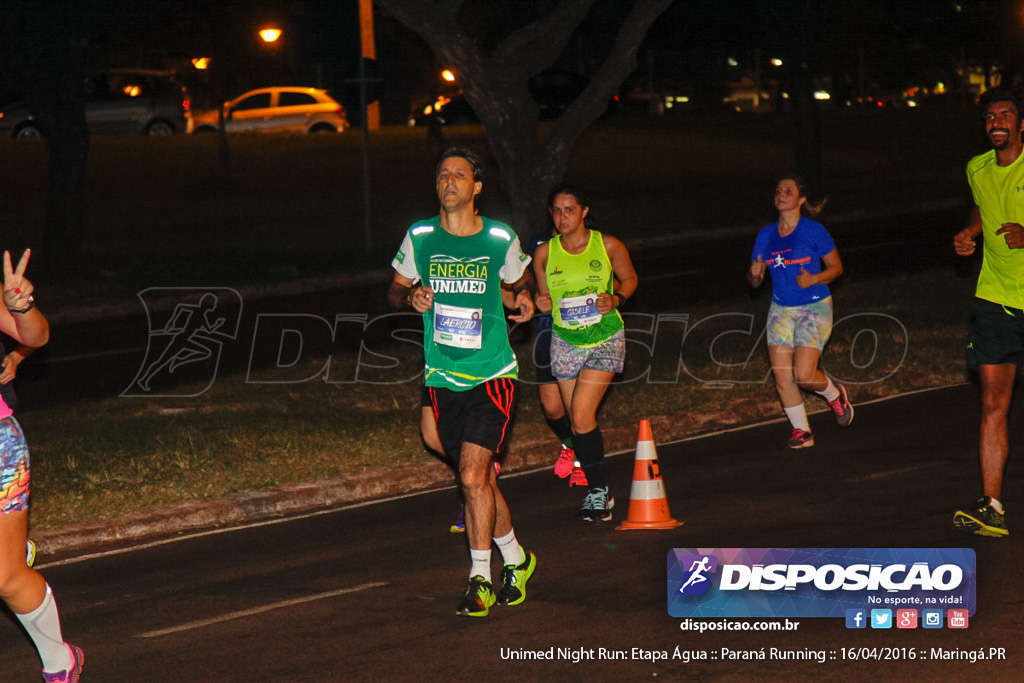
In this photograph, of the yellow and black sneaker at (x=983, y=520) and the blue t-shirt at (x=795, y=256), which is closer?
the yellow and black sneaker at (x=983, y=520)

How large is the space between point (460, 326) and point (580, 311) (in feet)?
6.50

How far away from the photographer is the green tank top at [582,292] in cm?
886

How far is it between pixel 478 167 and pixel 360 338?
10.3 m

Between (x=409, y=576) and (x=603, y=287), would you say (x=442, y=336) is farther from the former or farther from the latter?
(x=603, y=287)

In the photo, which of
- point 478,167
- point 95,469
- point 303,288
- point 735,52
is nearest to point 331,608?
point 478,167

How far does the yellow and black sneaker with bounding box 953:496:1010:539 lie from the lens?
777 cm

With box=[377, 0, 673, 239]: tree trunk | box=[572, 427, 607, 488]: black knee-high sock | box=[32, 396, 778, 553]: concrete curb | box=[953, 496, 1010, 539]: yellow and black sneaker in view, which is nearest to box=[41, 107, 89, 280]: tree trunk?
box=[377, 0, 673, 239]: tree trunk

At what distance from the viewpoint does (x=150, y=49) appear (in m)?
42.4

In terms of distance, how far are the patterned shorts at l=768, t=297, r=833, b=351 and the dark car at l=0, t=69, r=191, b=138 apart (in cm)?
3336

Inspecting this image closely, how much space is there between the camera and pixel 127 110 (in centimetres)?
4144

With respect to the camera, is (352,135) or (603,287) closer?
(603,287)

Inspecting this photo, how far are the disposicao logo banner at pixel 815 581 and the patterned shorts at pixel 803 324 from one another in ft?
10.5

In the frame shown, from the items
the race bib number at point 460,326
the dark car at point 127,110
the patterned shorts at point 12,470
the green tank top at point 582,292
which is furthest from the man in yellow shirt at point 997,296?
the dark car at point 127,110

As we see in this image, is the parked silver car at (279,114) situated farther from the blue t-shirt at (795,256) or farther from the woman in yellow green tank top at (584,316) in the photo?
the woman in yellow green tank top at (584,316)
